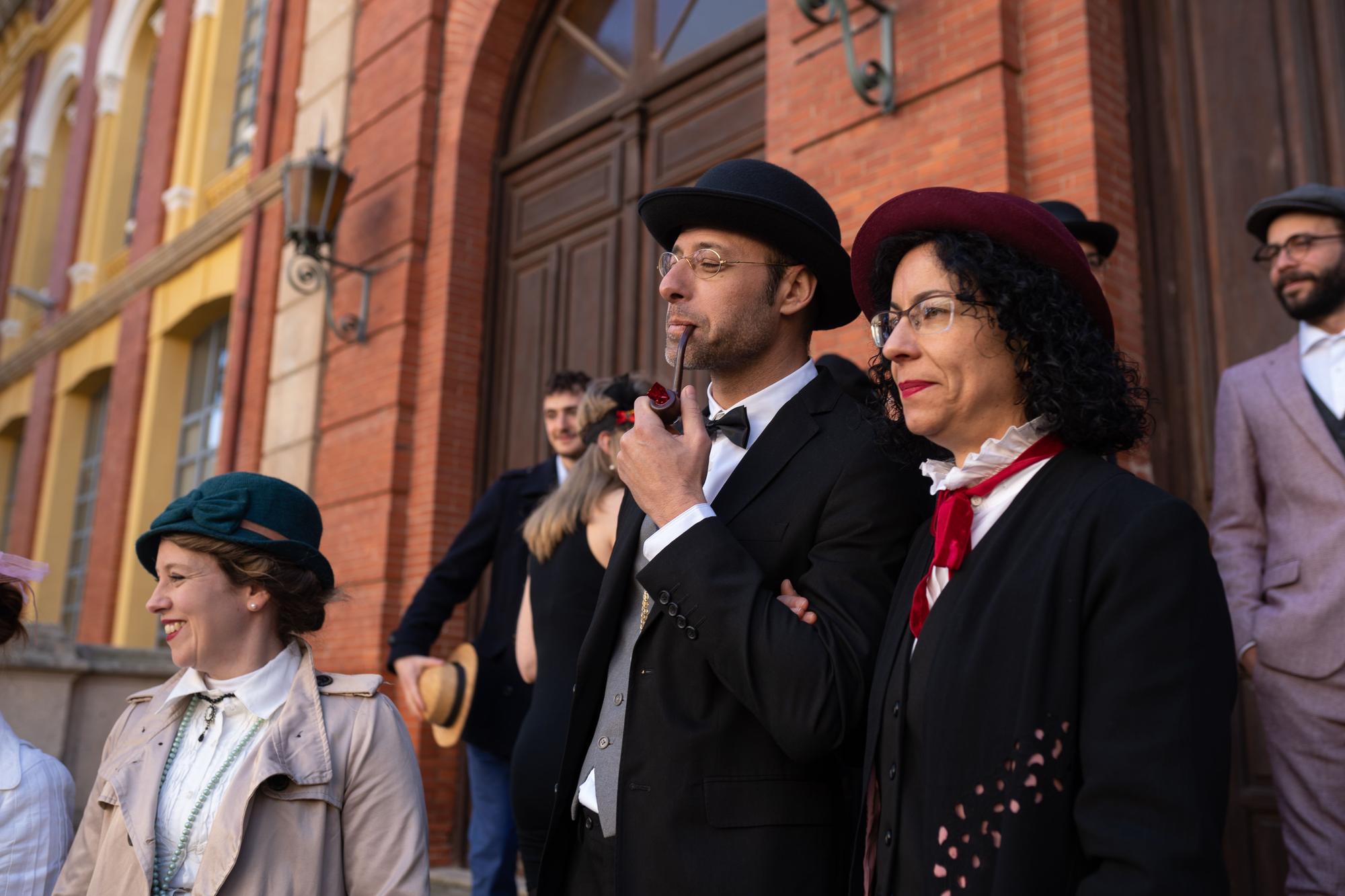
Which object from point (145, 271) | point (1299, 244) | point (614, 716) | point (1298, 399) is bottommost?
point (614, 716)

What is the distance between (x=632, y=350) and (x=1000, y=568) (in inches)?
209

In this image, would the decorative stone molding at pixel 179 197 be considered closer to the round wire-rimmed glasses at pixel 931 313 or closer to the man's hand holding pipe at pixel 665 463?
the man's hand holding pipe at pixel 665 463

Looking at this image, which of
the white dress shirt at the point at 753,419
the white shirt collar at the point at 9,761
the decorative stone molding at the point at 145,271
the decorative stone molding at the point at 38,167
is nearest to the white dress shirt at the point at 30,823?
the white shirt collar at the point at 9,761

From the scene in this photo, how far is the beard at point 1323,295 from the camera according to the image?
3.32m

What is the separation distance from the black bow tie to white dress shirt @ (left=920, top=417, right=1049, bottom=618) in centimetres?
49

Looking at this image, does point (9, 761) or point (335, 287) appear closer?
point (9, 761)

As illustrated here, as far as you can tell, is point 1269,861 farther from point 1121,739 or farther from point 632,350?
point 632,350

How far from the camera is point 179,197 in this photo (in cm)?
1217

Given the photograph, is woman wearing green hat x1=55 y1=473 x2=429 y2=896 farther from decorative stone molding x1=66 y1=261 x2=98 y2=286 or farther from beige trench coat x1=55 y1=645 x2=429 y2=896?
decorative stone molding x1=66 y1=261 x2=98 y2=286

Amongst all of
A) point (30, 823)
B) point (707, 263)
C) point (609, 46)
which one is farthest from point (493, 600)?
point (609, 46)

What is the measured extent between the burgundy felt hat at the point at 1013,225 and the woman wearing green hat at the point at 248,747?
4.80 feet

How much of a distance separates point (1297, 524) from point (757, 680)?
207 cm

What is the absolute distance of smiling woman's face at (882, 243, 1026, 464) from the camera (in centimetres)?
191

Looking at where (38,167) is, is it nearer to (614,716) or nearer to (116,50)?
A: (116,50)
